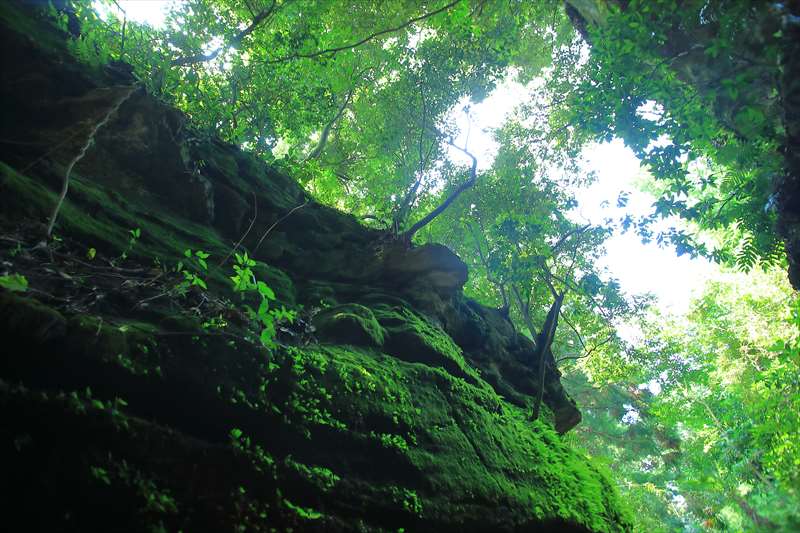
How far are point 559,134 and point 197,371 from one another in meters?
12.5

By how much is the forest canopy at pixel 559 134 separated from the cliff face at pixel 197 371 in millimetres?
1162

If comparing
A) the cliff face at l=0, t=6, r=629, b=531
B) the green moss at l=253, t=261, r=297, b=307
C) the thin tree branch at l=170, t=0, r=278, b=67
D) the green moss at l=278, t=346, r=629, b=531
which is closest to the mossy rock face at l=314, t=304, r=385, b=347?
the cliff face at l=0, t=6, r=629, b=531

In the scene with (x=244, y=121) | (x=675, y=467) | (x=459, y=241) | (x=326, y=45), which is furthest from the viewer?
(x=675, y=467)

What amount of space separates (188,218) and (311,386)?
154 inches

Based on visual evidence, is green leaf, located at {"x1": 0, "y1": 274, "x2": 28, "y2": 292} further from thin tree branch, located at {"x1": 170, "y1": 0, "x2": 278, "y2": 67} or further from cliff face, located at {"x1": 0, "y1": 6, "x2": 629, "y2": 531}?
thin tree branch, located at {"x1": 170, "y1": 0, "x2": 278, "y2": 67}

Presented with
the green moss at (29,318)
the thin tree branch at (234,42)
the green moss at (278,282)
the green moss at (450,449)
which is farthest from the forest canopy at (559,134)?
the green moss at (29,318)

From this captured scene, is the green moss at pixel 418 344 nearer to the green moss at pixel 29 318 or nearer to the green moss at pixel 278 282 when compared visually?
the green moss at pixel 278 282

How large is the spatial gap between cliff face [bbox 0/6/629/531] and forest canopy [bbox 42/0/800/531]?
45.7 inches

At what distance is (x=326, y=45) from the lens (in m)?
9.61

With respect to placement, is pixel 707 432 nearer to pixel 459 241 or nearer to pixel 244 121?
pixel 459 241

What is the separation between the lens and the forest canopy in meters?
6.20

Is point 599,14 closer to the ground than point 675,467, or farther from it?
farther from it

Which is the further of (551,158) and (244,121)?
(551,158)

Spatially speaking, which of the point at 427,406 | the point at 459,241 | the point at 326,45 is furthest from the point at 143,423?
the point at 459,241
